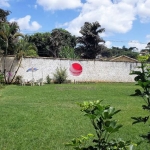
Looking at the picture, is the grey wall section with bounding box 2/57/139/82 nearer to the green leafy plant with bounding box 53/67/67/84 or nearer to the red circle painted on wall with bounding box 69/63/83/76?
the red circle painted on wall with bounding box 69/63/83/76

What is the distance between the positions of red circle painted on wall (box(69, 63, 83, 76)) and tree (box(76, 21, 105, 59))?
36.8 feet

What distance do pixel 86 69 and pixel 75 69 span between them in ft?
3.46

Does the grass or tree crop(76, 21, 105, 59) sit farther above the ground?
tree crop(76, 21, 105, 59)

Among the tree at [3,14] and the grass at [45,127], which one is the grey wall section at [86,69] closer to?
the tree at [3,14]

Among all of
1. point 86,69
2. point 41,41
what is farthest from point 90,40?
point 41,41

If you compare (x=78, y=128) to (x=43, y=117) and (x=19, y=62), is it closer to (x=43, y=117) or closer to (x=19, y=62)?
(x=43, y=117)

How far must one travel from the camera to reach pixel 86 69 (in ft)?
71.5

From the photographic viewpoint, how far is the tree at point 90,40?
3195 cm

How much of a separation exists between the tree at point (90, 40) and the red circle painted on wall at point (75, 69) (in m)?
11.2

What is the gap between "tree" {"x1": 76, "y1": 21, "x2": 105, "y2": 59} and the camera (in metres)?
32.0

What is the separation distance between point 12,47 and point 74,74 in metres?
5.36

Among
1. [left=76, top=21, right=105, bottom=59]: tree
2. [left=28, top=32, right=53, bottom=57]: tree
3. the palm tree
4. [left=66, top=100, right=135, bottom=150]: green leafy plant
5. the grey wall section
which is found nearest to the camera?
[left=66, top=100, right=135, bottom=150]: green leafy plant

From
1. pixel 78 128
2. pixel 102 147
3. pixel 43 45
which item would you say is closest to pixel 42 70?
pixel 78 128

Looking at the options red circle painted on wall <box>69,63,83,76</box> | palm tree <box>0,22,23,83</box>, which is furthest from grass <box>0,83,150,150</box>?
red circle painted on wall <box>69,63,83,76</box>
